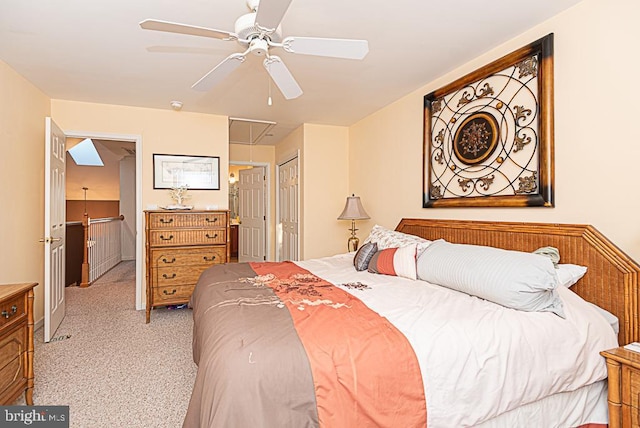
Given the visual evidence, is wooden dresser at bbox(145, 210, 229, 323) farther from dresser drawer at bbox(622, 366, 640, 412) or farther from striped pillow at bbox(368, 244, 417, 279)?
dresser drawer at bbox(622, 366, 640, 412)

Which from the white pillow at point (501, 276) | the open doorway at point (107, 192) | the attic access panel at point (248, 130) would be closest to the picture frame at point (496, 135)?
the white pillow at point (501, 276)

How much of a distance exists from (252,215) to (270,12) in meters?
5.28

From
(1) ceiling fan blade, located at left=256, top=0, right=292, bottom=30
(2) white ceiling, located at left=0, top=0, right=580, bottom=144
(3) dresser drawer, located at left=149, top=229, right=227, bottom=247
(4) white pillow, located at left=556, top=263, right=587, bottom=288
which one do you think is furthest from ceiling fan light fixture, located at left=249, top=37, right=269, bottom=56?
(3) dresser drawer, located at left=149, top=229, right=227, bottom=247

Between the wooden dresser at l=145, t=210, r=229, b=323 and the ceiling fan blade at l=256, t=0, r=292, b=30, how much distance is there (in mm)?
2678

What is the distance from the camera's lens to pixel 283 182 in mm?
5812

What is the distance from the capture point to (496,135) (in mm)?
2525

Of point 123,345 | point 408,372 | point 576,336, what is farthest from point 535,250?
point 123,345

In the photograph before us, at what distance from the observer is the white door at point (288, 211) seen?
5.15m

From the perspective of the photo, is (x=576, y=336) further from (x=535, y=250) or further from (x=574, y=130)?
(x=574, y=130)

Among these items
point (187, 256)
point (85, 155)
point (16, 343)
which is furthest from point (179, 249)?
point (85, 155)

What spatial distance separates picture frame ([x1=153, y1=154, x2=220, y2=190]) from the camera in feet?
13.7

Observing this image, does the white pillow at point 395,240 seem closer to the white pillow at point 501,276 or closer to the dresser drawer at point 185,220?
the white pillow at point 501,276

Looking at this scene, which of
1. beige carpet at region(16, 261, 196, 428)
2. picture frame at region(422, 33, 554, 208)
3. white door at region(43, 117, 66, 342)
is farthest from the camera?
white door at region(43, 117, 66, 342)

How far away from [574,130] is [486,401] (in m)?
1.67
